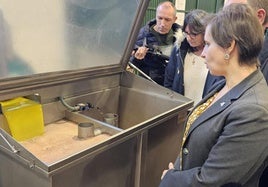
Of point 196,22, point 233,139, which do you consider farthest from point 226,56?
point 196,22

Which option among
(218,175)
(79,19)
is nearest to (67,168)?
(218,175)

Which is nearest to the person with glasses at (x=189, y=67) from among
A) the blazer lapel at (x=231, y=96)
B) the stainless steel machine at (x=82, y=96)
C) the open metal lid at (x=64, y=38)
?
the stainless steel machine at (x=82, y=96)

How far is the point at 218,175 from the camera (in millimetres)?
806

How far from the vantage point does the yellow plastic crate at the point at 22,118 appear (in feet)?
3.95

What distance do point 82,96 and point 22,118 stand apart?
0.38 metres

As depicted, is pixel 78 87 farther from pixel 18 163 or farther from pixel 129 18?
pixel 18 163

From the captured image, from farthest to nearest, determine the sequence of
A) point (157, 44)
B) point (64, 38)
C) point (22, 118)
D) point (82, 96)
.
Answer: point (157, 44), point (82, 96), point (64, 38), point (22, 118)

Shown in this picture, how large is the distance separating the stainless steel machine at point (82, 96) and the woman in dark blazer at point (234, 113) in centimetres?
38

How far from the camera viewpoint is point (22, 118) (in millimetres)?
1249

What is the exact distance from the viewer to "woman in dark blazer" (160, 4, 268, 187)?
2.50ft

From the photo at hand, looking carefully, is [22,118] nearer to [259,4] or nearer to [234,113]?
[234,113]

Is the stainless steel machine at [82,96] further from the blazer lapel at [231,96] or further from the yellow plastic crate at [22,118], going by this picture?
the blazer lapel at [231,96]

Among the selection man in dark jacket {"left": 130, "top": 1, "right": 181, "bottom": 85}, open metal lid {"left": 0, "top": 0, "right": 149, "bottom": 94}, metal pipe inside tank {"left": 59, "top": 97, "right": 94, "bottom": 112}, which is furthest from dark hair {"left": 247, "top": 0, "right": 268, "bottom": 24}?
man in dark jacket {"left": 130, "top": 1, "right": 181, "bottom": 85}

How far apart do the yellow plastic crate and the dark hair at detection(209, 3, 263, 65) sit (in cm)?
81
